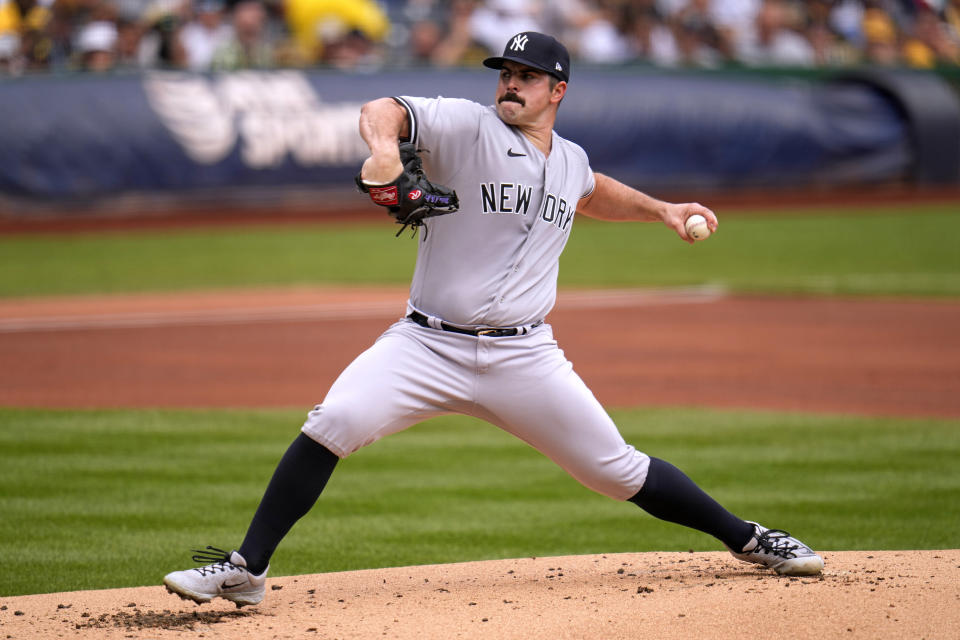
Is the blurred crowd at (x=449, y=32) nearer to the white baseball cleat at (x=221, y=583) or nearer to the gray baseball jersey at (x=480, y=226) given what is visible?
the gray baseball jersey at (x=480, y=226)

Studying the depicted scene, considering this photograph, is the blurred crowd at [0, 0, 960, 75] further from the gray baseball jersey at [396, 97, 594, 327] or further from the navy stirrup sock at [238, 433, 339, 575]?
the navy stirrup sock at [238, 433, 339, 575]

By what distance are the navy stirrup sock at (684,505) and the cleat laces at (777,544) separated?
5 cm

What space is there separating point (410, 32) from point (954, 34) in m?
11.1

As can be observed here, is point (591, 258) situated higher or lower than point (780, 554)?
higher

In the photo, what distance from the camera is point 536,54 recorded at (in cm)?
429

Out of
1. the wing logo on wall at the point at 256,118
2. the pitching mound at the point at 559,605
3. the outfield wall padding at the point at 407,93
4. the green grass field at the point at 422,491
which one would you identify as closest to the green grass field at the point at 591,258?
the outfield wall padding at the point at 407,93

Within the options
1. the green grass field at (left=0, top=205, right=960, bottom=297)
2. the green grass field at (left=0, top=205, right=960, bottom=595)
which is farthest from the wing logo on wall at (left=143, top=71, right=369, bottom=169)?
the green grass field at (left=0, top=205, right=960, bottom=595)

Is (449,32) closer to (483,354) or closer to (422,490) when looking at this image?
(422,490)

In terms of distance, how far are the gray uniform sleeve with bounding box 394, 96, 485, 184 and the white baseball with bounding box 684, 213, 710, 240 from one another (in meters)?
0.89

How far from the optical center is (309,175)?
18875mm

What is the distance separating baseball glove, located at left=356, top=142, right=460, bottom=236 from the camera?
3.81 metres

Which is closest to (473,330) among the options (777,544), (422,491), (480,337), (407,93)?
(480,337)

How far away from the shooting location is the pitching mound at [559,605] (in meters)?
3.96

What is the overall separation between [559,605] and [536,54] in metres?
1.78
